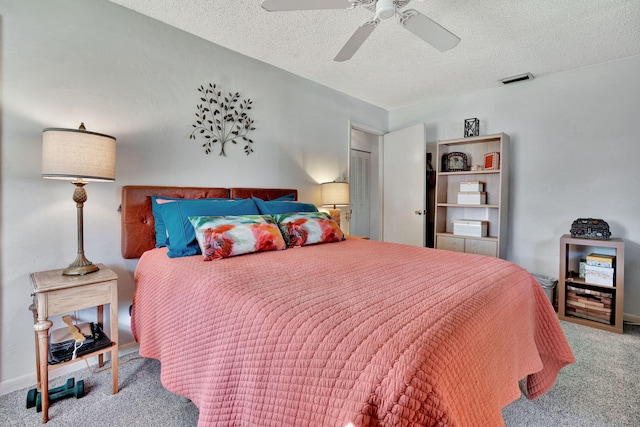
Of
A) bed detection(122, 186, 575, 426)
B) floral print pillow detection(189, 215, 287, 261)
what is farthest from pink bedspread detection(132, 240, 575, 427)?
floral print pillow detection(189, 215, 287, 261)

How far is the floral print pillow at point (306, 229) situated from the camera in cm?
221

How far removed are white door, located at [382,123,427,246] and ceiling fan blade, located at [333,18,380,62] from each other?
77.3 inches

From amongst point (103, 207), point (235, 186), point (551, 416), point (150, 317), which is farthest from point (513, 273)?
point (103, 207)

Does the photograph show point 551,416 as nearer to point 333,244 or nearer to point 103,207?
point 333,244

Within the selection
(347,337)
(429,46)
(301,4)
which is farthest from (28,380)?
(429,46)

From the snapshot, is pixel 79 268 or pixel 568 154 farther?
pixel 568 154

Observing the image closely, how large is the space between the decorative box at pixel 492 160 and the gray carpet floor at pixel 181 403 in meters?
2.01

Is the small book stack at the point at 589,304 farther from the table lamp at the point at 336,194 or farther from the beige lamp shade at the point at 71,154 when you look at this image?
the beige lamp shade at the point at 71,154

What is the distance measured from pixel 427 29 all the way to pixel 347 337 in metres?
1.80

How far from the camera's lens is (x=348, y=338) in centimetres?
79

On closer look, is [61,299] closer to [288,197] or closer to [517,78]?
[288,197]

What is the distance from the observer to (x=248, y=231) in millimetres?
1904

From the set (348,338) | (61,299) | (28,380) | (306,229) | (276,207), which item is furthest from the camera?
(276,207)

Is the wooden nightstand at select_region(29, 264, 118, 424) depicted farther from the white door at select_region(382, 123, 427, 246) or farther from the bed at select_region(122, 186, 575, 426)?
the white door at select_region(382, 123, 427, 246)
